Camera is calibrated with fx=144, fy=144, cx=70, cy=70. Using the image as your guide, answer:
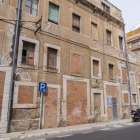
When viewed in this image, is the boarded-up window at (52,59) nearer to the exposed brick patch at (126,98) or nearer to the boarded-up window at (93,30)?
the boarded-up window at (93,30)

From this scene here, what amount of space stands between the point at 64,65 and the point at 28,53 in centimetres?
277

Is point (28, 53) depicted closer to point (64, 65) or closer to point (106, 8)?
point (64, 65)

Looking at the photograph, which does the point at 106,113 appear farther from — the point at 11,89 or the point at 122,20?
the point at 122,20

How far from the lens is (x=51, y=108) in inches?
373

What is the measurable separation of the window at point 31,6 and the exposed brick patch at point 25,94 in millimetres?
5241

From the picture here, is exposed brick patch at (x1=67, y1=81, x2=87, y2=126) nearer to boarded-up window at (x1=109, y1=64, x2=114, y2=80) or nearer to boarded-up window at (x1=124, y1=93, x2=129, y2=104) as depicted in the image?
boarded-up window at (x1=109, y1=64, x2=114, y2=80)

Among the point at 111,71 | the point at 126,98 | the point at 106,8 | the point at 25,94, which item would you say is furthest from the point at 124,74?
the point at 25,94

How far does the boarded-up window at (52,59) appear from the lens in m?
10.2

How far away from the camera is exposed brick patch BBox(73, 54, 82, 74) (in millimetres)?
11413

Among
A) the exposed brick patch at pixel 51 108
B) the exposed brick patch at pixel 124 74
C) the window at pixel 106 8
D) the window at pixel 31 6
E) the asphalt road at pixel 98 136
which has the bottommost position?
the asphalt road at pixel 98 136

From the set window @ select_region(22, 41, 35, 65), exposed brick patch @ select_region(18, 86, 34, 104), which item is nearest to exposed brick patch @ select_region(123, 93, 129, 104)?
exposed brick patch @ select_region(18, 86, 34, 104)

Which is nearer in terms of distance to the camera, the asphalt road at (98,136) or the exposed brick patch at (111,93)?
the asphalt road at (98,136)

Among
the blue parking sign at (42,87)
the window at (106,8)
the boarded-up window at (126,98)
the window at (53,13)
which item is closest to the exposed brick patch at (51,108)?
the blue parking sign at (42,87)

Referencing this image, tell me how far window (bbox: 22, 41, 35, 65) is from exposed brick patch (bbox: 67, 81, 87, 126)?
323cm
